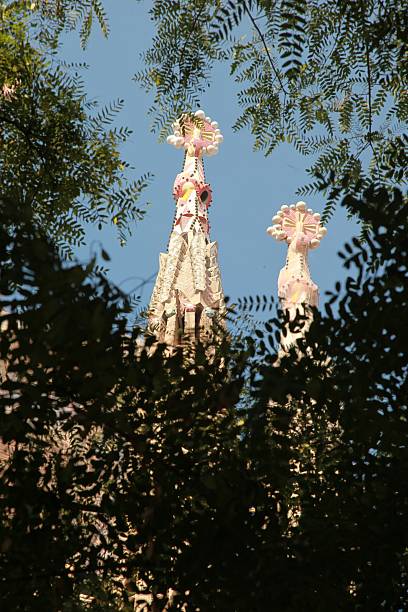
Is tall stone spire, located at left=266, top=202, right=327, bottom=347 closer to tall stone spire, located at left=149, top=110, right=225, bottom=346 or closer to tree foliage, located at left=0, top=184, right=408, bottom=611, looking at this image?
tall stone spire, located at left=149, top=110, right=225, bottom=346

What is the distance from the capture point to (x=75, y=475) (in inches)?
122

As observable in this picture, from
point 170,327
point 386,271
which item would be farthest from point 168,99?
point 170,327

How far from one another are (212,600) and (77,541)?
0.49 m

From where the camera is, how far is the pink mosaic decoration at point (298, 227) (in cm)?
1588

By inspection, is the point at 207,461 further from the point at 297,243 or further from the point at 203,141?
the point at 203,141

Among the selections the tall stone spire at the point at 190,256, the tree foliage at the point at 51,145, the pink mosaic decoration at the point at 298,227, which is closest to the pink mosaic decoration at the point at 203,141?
the tall stone spire at the point at 190,256

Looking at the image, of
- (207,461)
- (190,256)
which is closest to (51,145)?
(207,461)

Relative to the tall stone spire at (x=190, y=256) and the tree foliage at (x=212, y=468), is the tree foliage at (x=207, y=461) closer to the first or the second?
the tree foliage at (x=212, y=468)

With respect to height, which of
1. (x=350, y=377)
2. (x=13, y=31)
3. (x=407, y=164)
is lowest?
(x=350, y=377)

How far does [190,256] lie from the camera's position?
14922mm

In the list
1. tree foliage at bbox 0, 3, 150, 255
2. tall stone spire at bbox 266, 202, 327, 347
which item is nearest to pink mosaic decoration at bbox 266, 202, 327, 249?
tall stone spire at bbox 266, 202, 327, 347

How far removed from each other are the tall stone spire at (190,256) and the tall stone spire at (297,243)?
1.20 meters

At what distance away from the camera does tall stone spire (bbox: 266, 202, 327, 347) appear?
14.9 meters

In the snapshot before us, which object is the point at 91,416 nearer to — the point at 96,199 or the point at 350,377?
the point at 350,377
